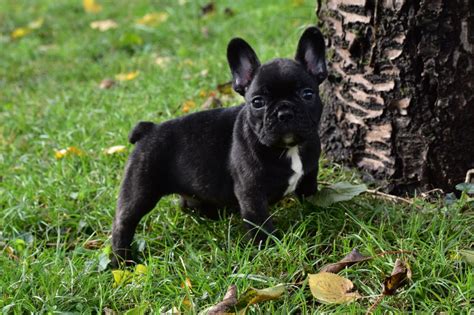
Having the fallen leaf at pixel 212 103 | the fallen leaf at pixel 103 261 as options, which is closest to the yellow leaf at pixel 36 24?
the fallen leaf at pixel 212 103

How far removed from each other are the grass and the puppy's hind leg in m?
0.12

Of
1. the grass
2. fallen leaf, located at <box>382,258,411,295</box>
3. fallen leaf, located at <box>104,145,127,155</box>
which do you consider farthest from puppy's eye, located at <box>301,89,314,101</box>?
fallen leaf, located at <box>104,145,127,155</box>

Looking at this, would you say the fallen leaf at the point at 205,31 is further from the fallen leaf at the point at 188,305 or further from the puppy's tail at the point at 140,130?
the fallen leaf at the point at 188,305

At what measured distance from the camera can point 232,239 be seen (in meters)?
3.96

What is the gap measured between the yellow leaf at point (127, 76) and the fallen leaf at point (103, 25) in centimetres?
185

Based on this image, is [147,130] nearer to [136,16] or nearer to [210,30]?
[210,30]

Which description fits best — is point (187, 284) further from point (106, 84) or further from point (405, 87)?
point (106, 84)

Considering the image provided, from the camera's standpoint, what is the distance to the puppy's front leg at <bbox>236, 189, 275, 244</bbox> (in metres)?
3.75

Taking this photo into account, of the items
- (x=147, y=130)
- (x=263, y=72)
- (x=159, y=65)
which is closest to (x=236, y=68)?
(x=263, y=72)

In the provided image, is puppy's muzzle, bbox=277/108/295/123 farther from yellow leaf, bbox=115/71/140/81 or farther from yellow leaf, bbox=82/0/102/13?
yellow leaf, bbox=82/0/102/13

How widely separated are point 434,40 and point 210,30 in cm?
466

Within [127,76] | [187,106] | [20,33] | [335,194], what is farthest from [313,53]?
[20,33]

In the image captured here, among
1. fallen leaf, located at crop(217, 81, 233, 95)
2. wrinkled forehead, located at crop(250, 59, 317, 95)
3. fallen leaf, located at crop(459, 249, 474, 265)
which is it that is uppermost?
wrinkled forehead, located at crop(250, 59, 317, 95)

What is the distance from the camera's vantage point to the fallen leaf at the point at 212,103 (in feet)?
18.6
